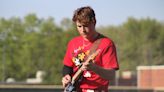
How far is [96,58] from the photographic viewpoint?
17.4 ft

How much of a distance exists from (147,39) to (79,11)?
81.0 meters

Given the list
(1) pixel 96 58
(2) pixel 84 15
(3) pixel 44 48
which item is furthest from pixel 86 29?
(3) pixel 44 48

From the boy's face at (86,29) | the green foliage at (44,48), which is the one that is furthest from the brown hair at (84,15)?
the green foliage at (44,48)

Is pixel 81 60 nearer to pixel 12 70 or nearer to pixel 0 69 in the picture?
pixel 0 69

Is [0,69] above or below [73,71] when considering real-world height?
below

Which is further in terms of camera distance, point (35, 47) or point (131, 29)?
point (131, 29)

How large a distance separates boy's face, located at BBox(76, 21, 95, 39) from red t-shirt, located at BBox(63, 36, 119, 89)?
0.45 feet

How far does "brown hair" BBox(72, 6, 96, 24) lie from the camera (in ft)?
17.2

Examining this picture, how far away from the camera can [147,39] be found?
85.6 metres

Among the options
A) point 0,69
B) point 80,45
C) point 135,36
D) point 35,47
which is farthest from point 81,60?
point 135,36

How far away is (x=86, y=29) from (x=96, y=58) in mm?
313

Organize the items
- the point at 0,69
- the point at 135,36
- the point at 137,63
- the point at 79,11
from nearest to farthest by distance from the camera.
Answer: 1. the point at 79,11
2. the point at 0,69
3. the point at 137,63
4. the point at 135,36

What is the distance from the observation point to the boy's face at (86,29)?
5242 mm

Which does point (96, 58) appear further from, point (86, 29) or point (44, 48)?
point (44, 48)
